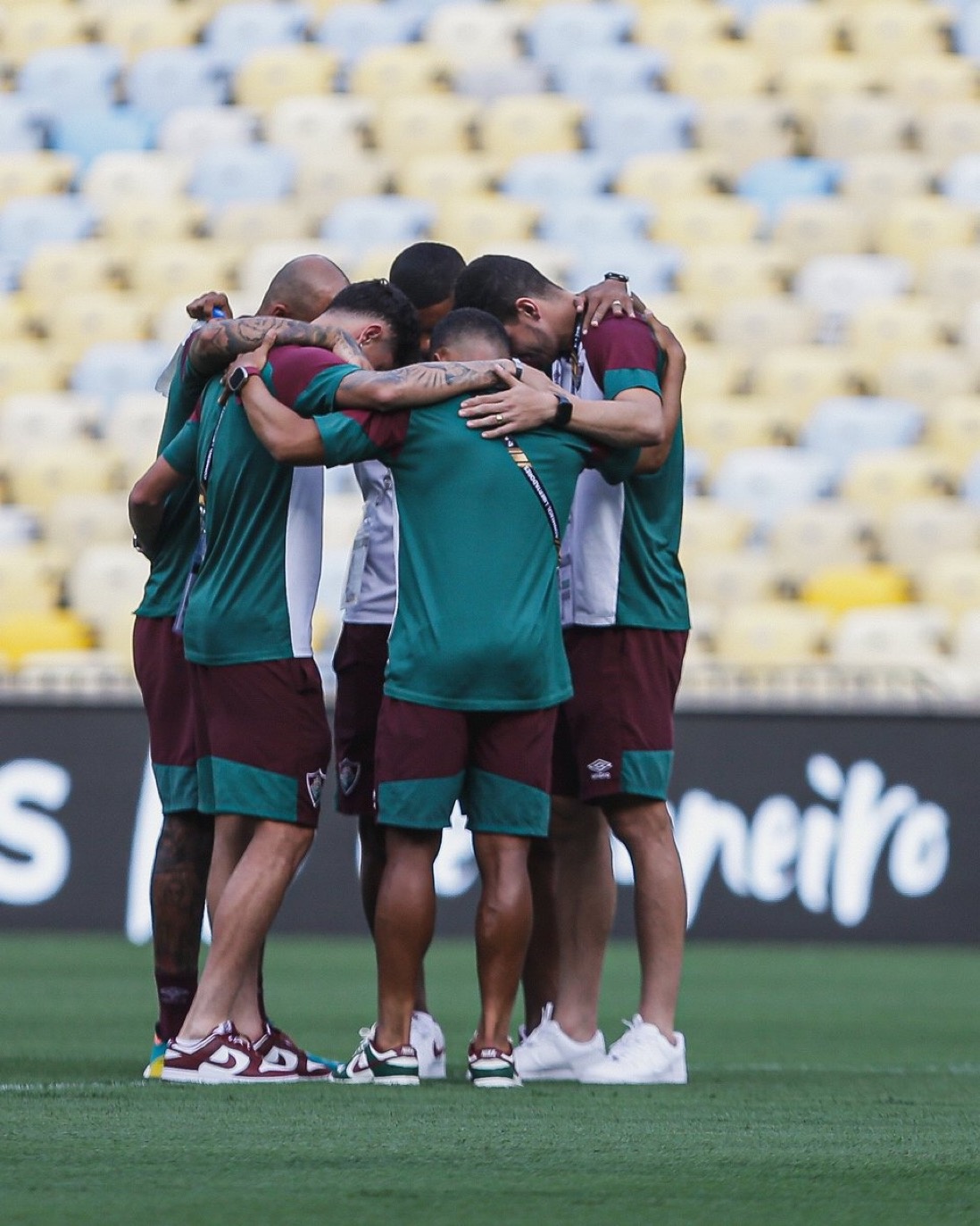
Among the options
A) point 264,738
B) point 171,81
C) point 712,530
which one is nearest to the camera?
point 264,738

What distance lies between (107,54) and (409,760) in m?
12.4

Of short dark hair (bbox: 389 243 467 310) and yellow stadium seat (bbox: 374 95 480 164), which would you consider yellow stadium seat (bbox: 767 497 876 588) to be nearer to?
yellow stadium seat (bbox: 374 95 480 164)

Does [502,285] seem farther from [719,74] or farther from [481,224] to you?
[719,74]

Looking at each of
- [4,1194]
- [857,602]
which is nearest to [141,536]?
[4,1194]

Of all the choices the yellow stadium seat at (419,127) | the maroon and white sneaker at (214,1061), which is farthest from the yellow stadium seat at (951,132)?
the maroon and white sneaker at (214,1061)

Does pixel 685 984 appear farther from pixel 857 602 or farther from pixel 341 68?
pixel 341 68

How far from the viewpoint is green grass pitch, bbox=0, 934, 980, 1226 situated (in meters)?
3.35

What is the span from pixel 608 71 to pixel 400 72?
1.43 metres

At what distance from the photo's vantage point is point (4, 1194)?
11.1ft

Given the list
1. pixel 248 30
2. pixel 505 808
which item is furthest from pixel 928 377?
pixel 505 808

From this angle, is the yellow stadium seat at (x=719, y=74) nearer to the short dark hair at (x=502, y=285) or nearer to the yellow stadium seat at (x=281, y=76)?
the yellow stadium seat at (x=281, y=76)

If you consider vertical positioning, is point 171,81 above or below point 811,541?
above

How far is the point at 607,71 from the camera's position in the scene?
15.7 meters

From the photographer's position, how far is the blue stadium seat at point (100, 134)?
15.8 metres
